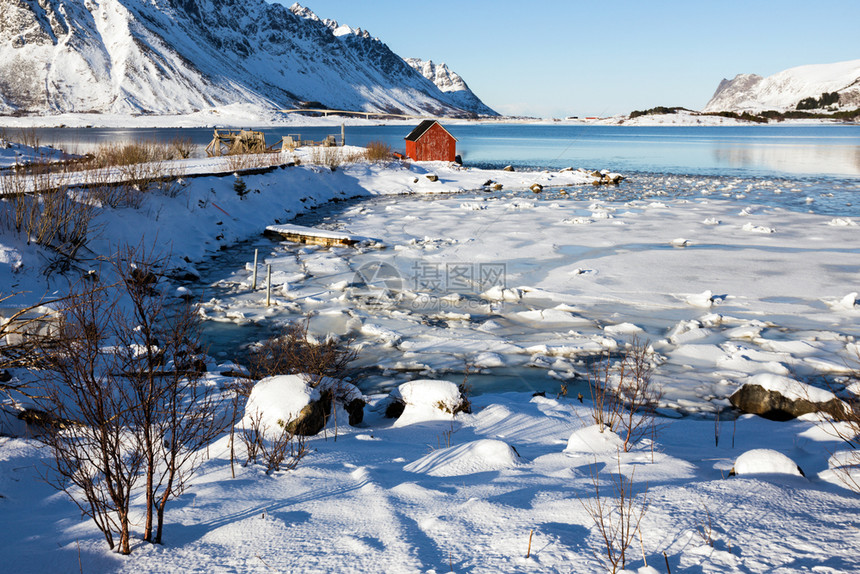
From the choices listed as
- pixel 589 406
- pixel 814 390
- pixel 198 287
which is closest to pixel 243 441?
pixel 589 406

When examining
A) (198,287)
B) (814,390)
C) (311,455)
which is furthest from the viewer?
(198,287)

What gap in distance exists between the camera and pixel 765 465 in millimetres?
3998

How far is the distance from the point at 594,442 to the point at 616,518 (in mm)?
1667

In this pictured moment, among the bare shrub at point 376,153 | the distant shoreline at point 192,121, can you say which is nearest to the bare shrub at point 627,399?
the bare shrub at point 376,153

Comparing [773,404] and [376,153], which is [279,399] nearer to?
[773,404]

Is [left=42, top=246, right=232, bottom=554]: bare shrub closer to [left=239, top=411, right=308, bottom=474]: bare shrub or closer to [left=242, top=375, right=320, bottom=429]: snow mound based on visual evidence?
[left=239, top=411, right=308, bottom=474]: bare shrub

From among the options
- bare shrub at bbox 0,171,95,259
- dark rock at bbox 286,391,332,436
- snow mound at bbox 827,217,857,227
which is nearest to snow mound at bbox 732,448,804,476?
dark rock at bbox 286,391,332,436

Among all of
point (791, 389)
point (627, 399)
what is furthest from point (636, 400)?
point (791, 389)

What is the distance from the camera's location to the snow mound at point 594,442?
4.74 m

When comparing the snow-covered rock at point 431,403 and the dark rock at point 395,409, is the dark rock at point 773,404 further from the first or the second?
the dark rock at point 395,409

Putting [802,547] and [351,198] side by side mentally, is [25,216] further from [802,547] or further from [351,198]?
[351,198]

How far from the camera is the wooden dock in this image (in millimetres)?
15953

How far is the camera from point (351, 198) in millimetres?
27328

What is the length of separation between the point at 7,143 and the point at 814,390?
27.0 metres
